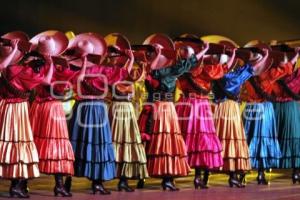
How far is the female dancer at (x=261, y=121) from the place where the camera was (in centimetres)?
667

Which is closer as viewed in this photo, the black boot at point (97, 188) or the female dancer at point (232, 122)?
the black boot at point (97, 188)

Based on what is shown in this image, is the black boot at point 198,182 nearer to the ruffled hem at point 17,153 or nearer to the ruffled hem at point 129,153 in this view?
the ruffled hem at point 129,153

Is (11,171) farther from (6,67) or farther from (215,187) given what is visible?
(215,187)

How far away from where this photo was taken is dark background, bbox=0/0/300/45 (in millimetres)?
Answer: 6660

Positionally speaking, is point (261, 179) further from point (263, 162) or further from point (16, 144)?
point (16, 144)

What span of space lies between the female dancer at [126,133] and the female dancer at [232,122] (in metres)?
1.03

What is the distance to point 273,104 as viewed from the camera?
698 centimetres

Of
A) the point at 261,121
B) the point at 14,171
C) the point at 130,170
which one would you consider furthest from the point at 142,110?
the point at 14,171

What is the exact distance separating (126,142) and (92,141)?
1.24 feet

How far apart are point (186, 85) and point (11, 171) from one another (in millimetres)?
2024

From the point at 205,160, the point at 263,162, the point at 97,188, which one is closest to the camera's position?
the point at 97,188

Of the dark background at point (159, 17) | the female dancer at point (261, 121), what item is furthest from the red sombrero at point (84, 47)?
the female dancer at point (261, 121)

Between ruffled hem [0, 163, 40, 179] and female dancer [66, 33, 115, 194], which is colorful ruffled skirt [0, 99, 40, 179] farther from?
female dancer [66, 33, 115, 194]

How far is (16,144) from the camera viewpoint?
16.5 ft
